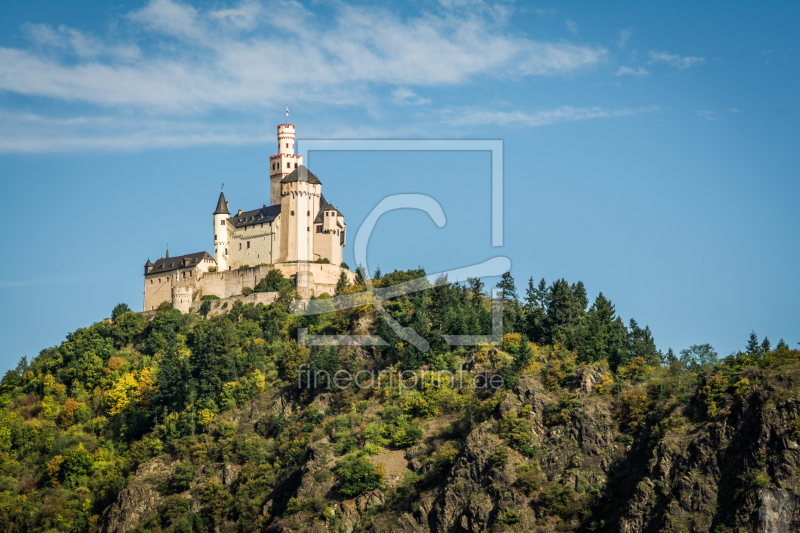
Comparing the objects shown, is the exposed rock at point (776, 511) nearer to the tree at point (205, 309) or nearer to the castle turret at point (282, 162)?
the tree at point (205, 309)

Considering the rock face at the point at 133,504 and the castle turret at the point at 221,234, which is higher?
the castle turret at the point at 221,234

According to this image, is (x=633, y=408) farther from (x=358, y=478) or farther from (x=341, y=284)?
(x=341, y=284)

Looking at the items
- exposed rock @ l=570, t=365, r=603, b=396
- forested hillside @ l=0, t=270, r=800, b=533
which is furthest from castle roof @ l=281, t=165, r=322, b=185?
exposed rock @ l=570, t=365, r=603, b=396

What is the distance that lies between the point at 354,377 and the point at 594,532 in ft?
84.4

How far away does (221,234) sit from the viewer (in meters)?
123

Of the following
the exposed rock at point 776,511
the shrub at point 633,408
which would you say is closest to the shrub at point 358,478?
the shrub at point 633,408

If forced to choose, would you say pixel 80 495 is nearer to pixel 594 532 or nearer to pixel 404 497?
pixel 404 497

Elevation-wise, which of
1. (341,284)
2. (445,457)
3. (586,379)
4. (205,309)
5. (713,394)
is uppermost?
(341,284)

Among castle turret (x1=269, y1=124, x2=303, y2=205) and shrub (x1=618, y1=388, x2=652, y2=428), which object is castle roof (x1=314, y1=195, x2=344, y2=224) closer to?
castle turret (x1=269, y1=124, x2=303, y2=205)

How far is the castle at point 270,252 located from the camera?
11544 cm

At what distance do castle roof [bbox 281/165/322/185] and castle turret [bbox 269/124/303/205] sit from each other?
8.73 feet

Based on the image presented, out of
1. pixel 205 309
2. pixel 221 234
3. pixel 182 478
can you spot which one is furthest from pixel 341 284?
pixel 182 478

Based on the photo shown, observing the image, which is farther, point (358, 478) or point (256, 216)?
point (256, 216)

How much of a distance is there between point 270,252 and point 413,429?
42276 millimetres
